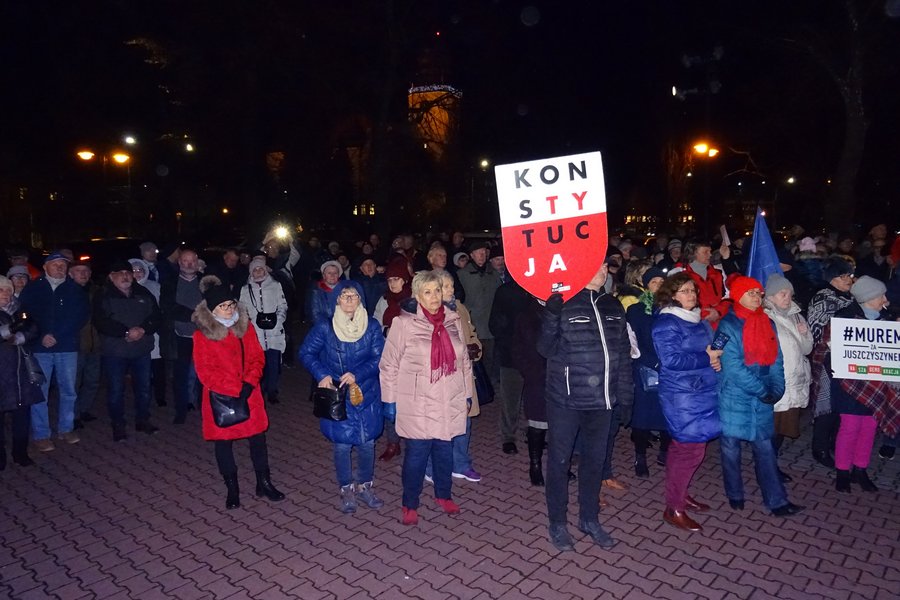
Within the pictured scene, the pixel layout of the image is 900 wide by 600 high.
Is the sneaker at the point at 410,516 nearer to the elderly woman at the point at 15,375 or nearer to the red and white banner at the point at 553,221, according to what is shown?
the red and white banner at the point at 553,221

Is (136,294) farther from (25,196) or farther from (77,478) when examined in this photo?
(25,196)

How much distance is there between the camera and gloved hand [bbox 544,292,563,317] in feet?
14.9

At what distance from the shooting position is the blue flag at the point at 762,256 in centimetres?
620

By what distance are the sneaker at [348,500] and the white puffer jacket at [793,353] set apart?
371 cm

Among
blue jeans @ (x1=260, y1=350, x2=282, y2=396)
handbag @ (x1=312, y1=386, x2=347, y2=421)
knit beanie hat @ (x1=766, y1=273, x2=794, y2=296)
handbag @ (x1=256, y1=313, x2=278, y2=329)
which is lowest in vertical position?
blue jeans @ (x1=260, y1=350, x2=282, y2=396)

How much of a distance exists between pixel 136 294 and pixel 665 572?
20.3ft

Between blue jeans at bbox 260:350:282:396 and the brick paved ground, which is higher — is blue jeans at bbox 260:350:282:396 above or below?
above

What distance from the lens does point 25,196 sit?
2998cm

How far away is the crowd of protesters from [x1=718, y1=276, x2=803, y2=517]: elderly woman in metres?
0.01

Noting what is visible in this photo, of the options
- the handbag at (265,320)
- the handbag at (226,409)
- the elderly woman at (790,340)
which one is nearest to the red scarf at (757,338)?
the elderly woman at (790,340)

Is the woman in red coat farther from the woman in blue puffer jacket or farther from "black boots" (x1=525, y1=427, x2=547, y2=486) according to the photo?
the woman in blue puffer jacket

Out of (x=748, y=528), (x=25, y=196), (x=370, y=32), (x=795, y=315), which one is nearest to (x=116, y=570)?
(x=748, y=528)

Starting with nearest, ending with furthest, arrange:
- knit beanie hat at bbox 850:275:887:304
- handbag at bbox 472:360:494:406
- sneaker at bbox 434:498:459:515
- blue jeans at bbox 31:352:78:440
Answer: sneaker at bbox 434:498:459:515, knit beanie hat at bbox 850:275:887:304, handbag at bbox 472:360:494:406, blue jeans at bbox 31:352:78:440

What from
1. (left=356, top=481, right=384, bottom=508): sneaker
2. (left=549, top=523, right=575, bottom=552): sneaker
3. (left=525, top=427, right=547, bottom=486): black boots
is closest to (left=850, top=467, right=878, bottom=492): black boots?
(left=525, top=427, right=547, bottom=486): black boots
